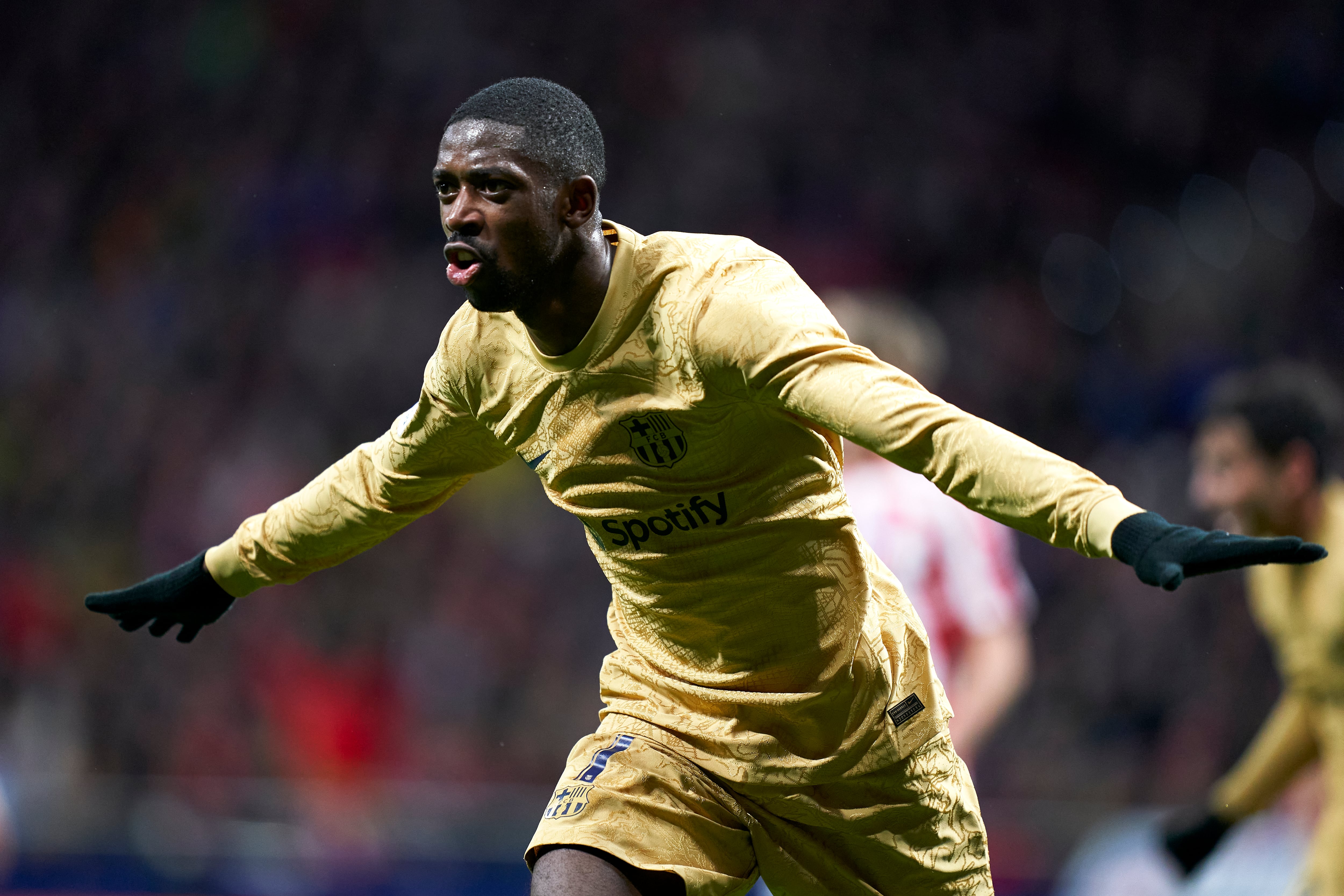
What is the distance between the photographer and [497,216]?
98.5 inches

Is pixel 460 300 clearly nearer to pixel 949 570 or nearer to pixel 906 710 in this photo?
pixel 949 570

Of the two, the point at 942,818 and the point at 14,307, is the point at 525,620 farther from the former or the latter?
the point at 942,818

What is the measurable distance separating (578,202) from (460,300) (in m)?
6.85

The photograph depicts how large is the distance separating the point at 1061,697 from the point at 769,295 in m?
6.15

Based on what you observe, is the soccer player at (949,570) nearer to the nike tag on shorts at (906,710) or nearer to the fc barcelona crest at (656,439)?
the nike tag on shorts at (906,710)

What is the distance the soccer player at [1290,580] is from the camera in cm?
456

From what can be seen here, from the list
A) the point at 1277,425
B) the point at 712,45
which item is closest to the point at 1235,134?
the point at 712,45

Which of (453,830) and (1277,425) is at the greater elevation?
(1277,425)

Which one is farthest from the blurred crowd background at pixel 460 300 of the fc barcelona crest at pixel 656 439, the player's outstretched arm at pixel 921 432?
the player's outstretched arm at pixel 921 432

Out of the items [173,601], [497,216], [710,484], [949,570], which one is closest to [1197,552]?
[710,484]

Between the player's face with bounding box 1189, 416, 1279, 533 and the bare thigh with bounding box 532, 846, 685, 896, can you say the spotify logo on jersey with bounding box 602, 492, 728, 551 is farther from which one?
the player's face with bounding box 1189, 416, 1279, 533

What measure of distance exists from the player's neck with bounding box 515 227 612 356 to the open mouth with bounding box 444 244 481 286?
111 mm

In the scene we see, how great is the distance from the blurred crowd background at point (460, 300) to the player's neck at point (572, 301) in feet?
16.7

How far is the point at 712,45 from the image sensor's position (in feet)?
32.3
